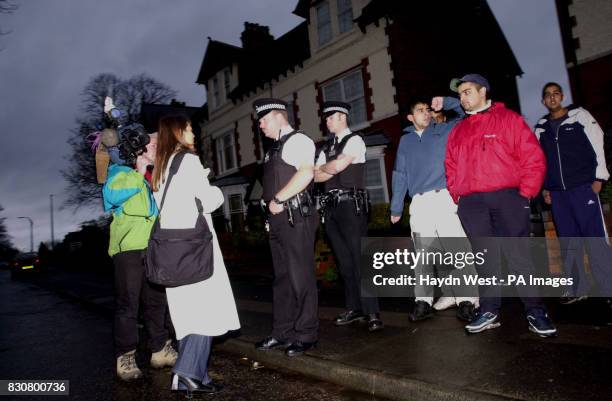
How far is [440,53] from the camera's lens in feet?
48.5

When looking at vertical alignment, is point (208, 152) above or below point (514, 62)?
below

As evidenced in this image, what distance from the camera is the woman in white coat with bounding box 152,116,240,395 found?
3.01 metres

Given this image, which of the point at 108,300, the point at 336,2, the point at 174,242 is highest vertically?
the point at 336,2

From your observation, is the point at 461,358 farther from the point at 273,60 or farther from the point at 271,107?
the point at 273,60

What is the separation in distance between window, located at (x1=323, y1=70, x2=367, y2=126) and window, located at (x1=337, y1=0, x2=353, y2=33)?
178cm

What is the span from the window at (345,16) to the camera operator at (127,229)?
42.9 feet

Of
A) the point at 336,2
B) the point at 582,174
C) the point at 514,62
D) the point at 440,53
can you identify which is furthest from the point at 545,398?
the point at 514,62

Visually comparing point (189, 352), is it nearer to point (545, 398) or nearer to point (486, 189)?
point (545, 398)

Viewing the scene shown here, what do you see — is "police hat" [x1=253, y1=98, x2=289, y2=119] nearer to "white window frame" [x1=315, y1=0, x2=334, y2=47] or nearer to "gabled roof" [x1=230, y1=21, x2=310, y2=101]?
"white window frame" [x1=315, y1=0, x2=334, y2=47]

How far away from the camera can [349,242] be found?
4082 mm

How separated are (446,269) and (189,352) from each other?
2815mm

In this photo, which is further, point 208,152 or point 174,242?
point 208,152

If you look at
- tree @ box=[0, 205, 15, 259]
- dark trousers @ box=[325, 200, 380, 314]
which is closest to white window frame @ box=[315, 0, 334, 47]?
dark trousers @ box=[325, 200, 380, 314]

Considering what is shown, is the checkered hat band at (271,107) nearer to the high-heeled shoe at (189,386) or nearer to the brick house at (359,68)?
the high-heeled shoe at (189,386)
